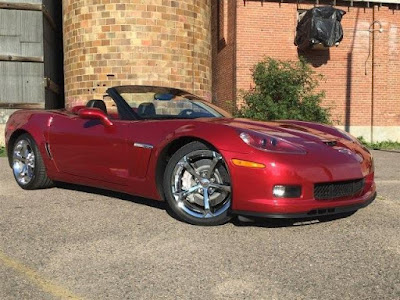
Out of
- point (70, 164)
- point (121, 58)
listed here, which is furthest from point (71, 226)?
point (121, 58)

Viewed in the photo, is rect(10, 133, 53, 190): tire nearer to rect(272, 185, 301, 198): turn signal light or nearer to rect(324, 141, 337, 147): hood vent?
rect(272, 185, 301, 198): turn signal light

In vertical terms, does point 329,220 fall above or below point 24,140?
below

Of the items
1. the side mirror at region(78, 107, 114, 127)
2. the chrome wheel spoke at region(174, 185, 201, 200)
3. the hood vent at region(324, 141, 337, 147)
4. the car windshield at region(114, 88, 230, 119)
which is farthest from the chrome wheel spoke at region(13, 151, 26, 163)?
the hood vent at region(324, 141, 337, 147)

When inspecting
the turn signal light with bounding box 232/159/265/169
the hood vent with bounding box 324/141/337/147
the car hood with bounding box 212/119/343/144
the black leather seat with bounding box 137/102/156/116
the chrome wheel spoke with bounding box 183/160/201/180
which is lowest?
the chrome wheel spoke with bounding box 183/160/201/180

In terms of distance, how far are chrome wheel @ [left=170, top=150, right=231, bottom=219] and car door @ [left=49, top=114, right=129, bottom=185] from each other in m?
0.64

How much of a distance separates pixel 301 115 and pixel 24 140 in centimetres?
923

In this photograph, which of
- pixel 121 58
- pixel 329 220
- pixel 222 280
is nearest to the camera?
pixel 222 280

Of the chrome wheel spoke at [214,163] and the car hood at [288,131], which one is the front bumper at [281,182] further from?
the car hood at [288,131]

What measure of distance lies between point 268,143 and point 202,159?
1.90 ft

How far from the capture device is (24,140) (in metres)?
A: 5.29

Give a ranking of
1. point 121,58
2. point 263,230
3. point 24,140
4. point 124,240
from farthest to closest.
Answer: point 121,58 < point 24,140 < point 263,230 < point 124,240

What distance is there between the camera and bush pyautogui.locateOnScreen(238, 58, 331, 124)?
12.8 m

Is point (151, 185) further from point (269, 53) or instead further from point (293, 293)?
point (269, 53)

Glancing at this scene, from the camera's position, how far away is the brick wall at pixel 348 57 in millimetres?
14336
